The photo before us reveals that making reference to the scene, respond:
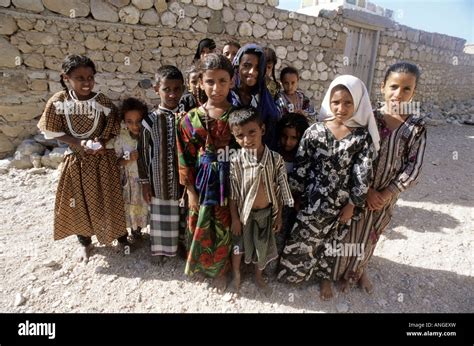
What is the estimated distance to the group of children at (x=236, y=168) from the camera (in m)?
1.93

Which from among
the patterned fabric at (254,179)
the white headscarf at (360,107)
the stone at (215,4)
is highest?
the stone at (215,4)

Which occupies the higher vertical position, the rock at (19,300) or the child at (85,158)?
the child at (85,158)

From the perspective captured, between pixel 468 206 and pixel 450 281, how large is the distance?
2.01 metres

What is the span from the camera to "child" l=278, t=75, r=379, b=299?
188 cm

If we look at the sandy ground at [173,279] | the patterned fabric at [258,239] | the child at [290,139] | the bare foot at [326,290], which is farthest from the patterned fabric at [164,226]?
the bare foot at [326,290]

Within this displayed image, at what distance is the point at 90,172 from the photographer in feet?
7.64

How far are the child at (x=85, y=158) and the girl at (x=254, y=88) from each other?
1.00m

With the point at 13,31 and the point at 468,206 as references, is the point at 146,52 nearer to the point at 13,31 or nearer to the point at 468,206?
the point at 13,31

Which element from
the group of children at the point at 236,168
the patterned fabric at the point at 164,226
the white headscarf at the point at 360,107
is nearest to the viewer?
the white headscarf at the point at 360,107

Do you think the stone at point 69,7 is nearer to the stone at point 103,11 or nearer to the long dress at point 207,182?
the stone at point 103,11

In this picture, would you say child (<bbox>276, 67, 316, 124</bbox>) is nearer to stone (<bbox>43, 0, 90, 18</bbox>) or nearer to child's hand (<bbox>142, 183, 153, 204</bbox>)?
child's hand (<bbox>142, 183, 153, 204</bbox>)

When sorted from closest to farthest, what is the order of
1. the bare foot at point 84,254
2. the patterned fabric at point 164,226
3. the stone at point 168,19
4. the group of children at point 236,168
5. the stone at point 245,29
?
the group of children at point 236,168 < the patterned fabric at point 164,226 < the bare foot at point 84,254 < the stone at point 168,19 < the stone at point 245,29

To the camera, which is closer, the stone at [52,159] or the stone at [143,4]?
the stone at [52,159]

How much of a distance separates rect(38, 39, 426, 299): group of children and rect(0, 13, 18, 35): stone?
9.13 feet
